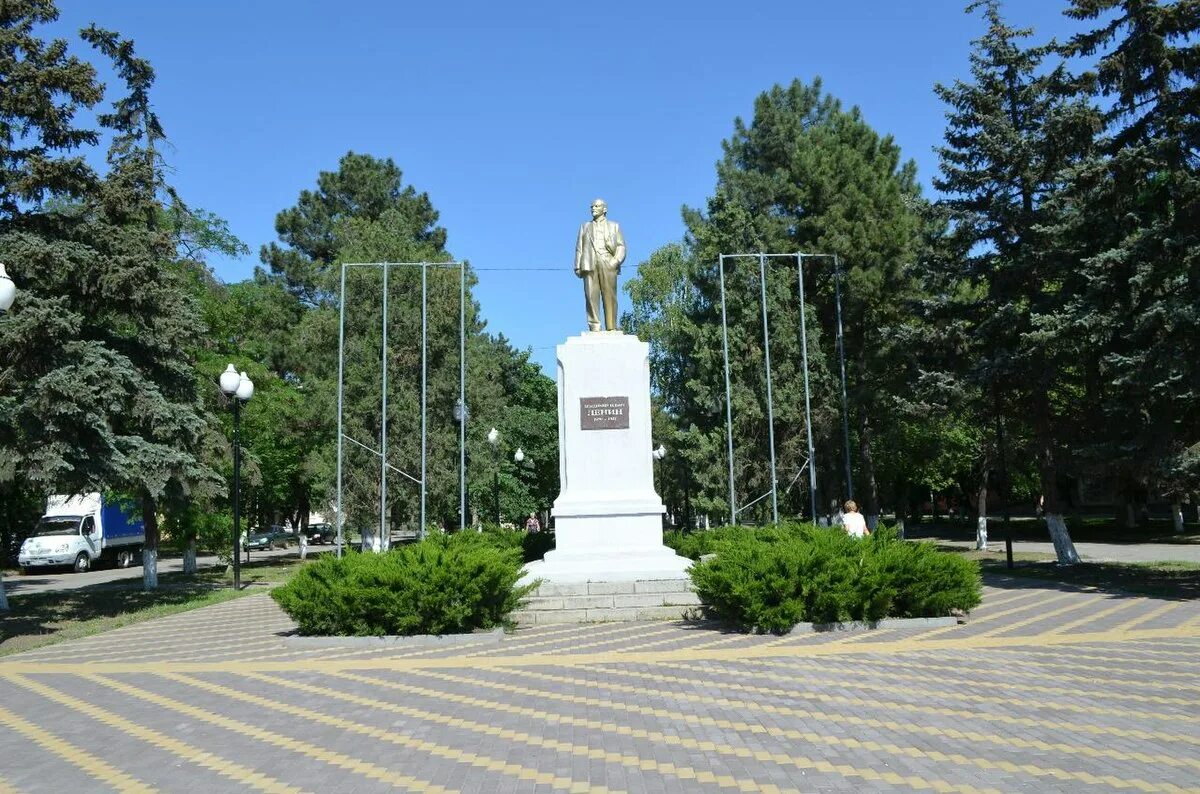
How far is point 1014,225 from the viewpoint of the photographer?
67.1ft

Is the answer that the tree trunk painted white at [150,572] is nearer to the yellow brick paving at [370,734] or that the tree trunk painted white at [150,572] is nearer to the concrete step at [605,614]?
the concrete step at [605,614]

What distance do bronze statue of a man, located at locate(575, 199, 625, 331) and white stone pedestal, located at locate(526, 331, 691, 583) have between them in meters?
0.50

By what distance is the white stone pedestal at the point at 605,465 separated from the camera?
46.9 ft

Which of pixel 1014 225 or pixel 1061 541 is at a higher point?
pixel 1014 225

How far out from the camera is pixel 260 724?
280 inches

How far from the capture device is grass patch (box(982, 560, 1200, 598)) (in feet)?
49.5

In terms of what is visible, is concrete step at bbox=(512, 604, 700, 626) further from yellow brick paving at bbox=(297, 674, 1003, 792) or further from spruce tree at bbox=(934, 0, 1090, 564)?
spruce tree at bbox=(934, 0, 1090, 564)

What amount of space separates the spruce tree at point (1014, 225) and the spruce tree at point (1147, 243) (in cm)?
189

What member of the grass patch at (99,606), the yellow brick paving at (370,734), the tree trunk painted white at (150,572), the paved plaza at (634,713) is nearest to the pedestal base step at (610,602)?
the paved plaza at (634,713)

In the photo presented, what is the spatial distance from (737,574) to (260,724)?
19.4 feet

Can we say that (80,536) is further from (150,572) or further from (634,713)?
(634,713)

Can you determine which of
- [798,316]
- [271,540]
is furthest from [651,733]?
[271,540]

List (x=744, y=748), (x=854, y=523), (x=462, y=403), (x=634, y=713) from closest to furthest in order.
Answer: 1. (x=744, y=748)
2. (x=634, y=713)
3. (x=854, y=523)
4. (x=462, y=403)

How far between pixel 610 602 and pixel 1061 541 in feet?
42.7
